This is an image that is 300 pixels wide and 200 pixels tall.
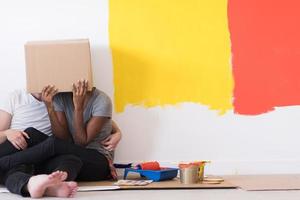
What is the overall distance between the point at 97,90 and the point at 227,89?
0.57m

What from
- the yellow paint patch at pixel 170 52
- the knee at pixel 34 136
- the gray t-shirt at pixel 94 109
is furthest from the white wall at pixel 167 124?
the knee at pixel 34 136

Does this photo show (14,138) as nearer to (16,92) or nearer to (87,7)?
(16,92)

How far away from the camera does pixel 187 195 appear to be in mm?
1386

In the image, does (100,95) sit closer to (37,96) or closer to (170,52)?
(37,96)

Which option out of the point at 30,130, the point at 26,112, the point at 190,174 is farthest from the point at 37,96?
the point at 190,174

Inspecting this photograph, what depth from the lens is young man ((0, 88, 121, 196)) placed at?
138 centimetres

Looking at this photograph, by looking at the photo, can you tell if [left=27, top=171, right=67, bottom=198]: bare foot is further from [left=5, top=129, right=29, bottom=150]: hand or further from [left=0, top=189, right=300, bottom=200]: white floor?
[left=5, top=129, right=29, bottom=150]: hand

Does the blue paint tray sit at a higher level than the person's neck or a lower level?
lower

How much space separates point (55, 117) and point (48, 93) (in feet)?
0.33

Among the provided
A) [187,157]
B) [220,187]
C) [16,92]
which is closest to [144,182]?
[220,187]

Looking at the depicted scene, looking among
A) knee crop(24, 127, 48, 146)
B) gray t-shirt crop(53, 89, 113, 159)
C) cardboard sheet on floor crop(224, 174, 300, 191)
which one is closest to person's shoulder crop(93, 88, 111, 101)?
gray t-shirt crop(53, 89, 113, 159)

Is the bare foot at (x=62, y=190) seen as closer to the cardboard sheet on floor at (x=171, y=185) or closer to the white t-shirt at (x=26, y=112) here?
the cardboard sheet on floor at (x=171, y=185)

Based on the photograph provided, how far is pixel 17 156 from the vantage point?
1.52m

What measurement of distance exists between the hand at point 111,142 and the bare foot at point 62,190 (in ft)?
1.47
